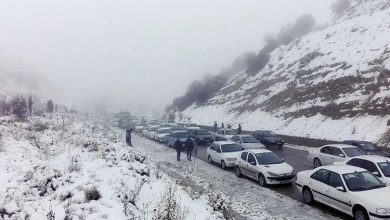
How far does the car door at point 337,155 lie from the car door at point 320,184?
21.1 ft

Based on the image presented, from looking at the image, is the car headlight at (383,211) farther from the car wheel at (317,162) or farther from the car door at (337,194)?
the car wheel at (317,162)

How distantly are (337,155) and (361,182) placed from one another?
25.5 ft

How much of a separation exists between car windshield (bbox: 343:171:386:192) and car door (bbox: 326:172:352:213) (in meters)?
0.20

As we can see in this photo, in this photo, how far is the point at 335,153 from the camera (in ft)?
62.7

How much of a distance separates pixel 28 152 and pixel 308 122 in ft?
94.0

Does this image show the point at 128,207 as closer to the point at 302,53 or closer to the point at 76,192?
the point at 76,192

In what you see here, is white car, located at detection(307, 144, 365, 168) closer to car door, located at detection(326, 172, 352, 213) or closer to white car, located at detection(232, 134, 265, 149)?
white car, located at detection(232, 134, 265, 149)

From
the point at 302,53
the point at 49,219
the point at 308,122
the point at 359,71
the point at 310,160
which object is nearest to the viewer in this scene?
the point at 49,219

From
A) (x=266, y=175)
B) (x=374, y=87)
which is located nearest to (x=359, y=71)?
(x=374, y=87)

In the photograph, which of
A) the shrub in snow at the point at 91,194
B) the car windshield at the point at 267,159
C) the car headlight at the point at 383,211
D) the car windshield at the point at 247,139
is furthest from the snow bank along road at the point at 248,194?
the car windshield at the point at 247,139

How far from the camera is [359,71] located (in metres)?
42.3

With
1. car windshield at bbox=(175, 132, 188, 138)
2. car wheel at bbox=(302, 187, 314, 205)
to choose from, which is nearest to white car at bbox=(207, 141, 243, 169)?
car wheel at bbox=(302, 187, 314, 205)

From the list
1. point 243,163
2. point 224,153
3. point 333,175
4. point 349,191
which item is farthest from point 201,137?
point 349,191

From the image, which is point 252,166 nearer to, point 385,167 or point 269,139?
point 385,167
